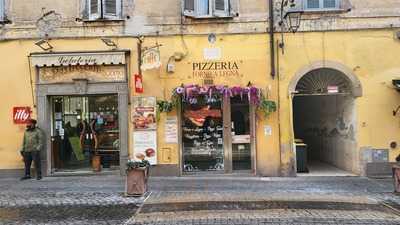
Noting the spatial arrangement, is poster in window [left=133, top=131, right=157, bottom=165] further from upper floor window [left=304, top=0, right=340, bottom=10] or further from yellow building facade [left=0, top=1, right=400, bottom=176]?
upper floor window [left=304, top=0, right=340, bottom=10]

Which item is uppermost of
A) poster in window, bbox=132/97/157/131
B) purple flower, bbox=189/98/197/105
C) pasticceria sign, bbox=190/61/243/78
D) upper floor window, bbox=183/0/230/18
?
upper floor window, bbox=183/0/230/18

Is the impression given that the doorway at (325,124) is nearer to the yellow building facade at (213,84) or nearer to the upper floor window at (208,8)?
the yellow building facade at (213,84)

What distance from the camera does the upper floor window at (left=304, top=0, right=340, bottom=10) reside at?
1399cm

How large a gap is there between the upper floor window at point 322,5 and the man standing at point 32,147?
25.4 ft

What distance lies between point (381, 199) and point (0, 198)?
785 cm

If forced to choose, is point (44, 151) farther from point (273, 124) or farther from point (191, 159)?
point (273, 124)

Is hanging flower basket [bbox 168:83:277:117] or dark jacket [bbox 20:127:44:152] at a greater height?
hanging flower basket [bbox 168:83:277:117]

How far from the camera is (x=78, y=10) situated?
14102 millimetres

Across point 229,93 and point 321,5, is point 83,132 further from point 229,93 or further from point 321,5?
point 321,5

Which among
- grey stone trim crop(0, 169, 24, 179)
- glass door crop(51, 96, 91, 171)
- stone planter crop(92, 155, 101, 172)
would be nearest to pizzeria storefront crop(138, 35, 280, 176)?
stone planter crop(92, 155, 101, 172)

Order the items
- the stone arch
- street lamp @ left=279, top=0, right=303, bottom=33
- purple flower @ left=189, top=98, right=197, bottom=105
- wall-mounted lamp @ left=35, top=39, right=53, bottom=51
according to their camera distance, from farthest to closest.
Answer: purple flower @ left=189, top=98, right=197, bottom=105 → wall-mounted lamp @ left=35, top=39, right=53, bottom=51 → the stone arch → street lamp @ left=279, top=0, right=303, bottom=33

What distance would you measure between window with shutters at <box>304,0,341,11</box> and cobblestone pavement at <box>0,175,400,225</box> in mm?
4418

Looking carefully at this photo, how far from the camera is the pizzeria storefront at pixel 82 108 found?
46.1 ft

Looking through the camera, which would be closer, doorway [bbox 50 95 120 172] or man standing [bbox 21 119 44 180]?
man standing [bbox 21 119 44 180]
